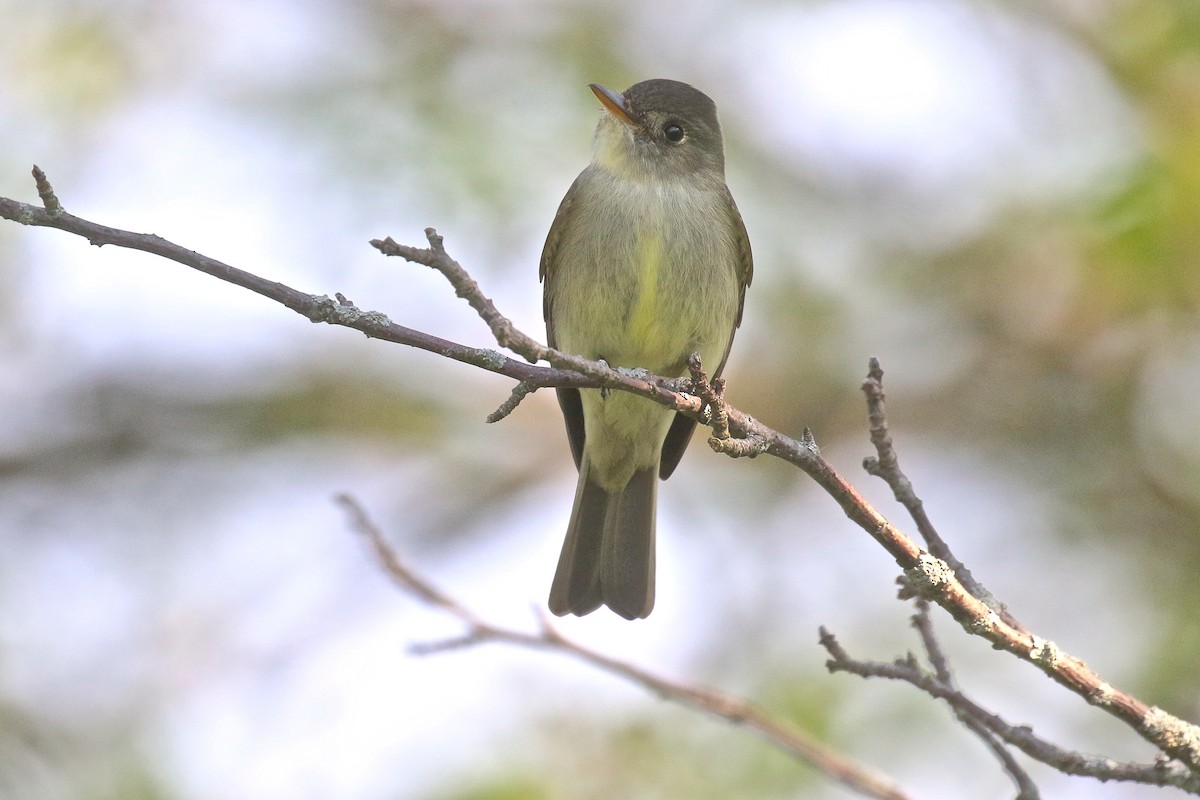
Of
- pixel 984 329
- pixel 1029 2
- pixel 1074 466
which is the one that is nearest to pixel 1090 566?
pixel 1074 466

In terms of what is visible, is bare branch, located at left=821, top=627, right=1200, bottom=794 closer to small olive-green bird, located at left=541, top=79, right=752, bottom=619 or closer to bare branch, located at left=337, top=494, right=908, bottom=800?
bare branch, located at left=337, top=494, right=908, bottom=800

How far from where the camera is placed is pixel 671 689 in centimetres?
328

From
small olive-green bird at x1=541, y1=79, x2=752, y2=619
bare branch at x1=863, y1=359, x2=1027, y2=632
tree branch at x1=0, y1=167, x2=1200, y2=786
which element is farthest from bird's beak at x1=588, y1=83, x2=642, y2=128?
bare branch at x1=863, y1=359, x2=1027, y2=632

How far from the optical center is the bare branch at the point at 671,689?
10.0 feet

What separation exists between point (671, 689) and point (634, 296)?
1.50m

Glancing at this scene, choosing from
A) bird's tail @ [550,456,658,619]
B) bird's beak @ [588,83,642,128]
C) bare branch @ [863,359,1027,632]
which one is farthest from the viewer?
bird's beak @ [588,83,642,128]

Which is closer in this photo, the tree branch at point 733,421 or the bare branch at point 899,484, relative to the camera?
the tree branch at point 733,421

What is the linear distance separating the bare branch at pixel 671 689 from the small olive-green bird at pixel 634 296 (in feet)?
3.03

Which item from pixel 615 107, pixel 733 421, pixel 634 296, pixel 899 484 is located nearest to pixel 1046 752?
pixel 899 484

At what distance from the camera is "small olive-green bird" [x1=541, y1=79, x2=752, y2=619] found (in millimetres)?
4426

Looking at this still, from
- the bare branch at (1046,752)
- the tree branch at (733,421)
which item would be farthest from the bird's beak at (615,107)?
the bare branch at (1046,752)

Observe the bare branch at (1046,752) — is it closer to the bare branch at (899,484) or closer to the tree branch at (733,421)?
the tree branch at (733,421)

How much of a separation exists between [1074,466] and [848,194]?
2040 millimetres

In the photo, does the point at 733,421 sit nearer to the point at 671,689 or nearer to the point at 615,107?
the point at 671,689
